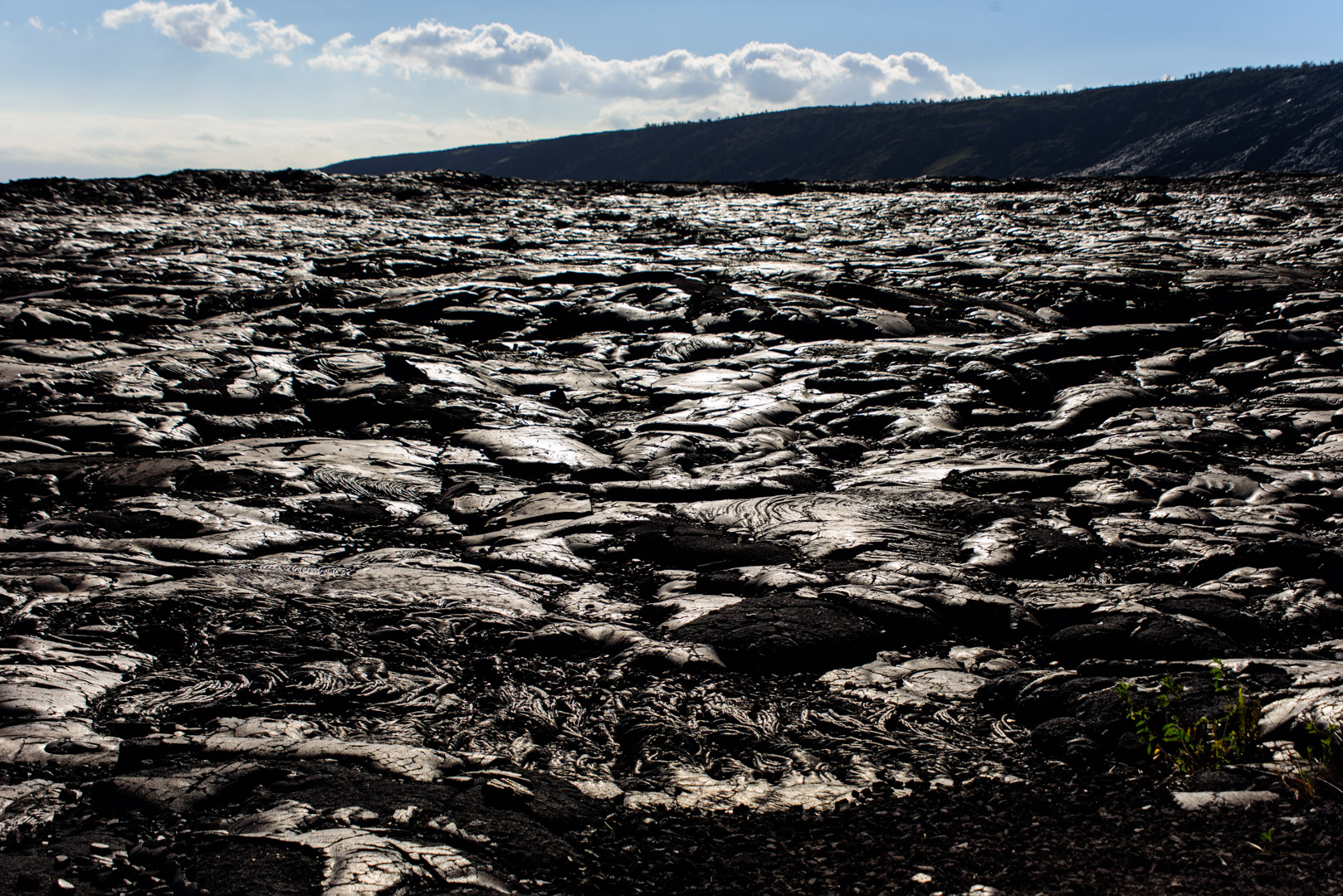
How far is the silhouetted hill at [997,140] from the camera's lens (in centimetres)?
6469

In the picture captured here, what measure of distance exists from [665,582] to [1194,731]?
6.91 feet

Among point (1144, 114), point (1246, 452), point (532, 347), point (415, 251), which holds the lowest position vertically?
point (1246, 452)

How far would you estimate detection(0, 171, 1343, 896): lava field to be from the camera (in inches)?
86.6

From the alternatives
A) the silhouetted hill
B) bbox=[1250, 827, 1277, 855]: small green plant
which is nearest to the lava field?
bbox=[1250, 827, 1277, 855]: small green plant

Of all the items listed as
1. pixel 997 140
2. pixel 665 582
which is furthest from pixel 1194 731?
pixel 997 140

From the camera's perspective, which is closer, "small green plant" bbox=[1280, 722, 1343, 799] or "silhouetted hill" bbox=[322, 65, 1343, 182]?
"small green plant" bbox=[1280, 722, 1343, 799]

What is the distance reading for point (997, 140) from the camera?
92.9 meters

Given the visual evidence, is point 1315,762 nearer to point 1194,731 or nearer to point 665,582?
point 1194,731

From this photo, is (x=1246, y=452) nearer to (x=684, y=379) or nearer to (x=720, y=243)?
(x=684, y=379)

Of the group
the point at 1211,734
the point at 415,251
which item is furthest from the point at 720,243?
the point at 1211,734

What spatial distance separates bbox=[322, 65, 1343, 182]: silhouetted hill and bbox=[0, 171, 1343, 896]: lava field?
53852mm

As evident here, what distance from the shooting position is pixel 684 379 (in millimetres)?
7035

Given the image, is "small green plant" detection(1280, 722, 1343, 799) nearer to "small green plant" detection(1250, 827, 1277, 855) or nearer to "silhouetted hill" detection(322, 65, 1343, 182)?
"small green plant" detection(1250, 827, 1277, 855)

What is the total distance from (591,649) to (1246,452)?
174 inches
